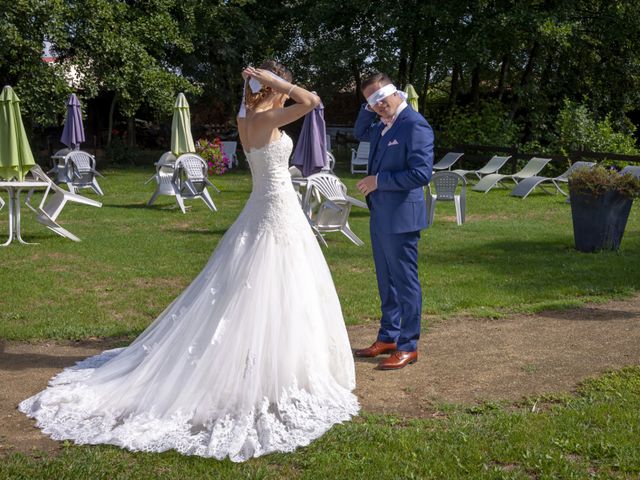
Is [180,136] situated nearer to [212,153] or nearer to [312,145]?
[212,153]

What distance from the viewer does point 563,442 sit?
421cm

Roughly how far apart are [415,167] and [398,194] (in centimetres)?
25

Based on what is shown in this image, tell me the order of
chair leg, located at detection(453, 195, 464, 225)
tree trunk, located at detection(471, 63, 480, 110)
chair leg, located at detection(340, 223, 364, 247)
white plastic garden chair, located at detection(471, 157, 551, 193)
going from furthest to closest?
tree trunk, located at detection(471, 63, 480, 110) → white plastic garden chair, located at detection(471, 157, 551, 193) → chair leg, located at detection(453, 195, 464, 225) → chair leg, located at detection(340, 223, 364, 247)

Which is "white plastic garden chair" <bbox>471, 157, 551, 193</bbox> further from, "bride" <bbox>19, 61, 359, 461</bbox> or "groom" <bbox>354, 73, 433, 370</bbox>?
"bride" <bbox>19, 61, 359, 461</bbox>

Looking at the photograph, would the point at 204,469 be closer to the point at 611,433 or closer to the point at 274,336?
the point at 274,336

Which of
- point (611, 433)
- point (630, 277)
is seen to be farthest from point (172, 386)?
point (630, 277)

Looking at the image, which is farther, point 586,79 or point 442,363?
point 586,79

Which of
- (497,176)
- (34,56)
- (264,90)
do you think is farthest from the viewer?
(34,56)

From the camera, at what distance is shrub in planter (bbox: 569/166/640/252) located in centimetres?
1048

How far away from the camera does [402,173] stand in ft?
17.8

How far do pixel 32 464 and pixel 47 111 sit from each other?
68.0 feet

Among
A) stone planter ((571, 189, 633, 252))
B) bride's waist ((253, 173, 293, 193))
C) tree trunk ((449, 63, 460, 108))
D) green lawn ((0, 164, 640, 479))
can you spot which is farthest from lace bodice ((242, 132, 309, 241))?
tree trunk ((449, 63, 460, 108))

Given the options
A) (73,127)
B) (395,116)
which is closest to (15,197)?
(395,116)

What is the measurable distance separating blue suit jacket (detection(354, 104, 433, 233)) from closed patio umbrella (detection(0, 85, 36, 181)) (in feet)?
23.0
